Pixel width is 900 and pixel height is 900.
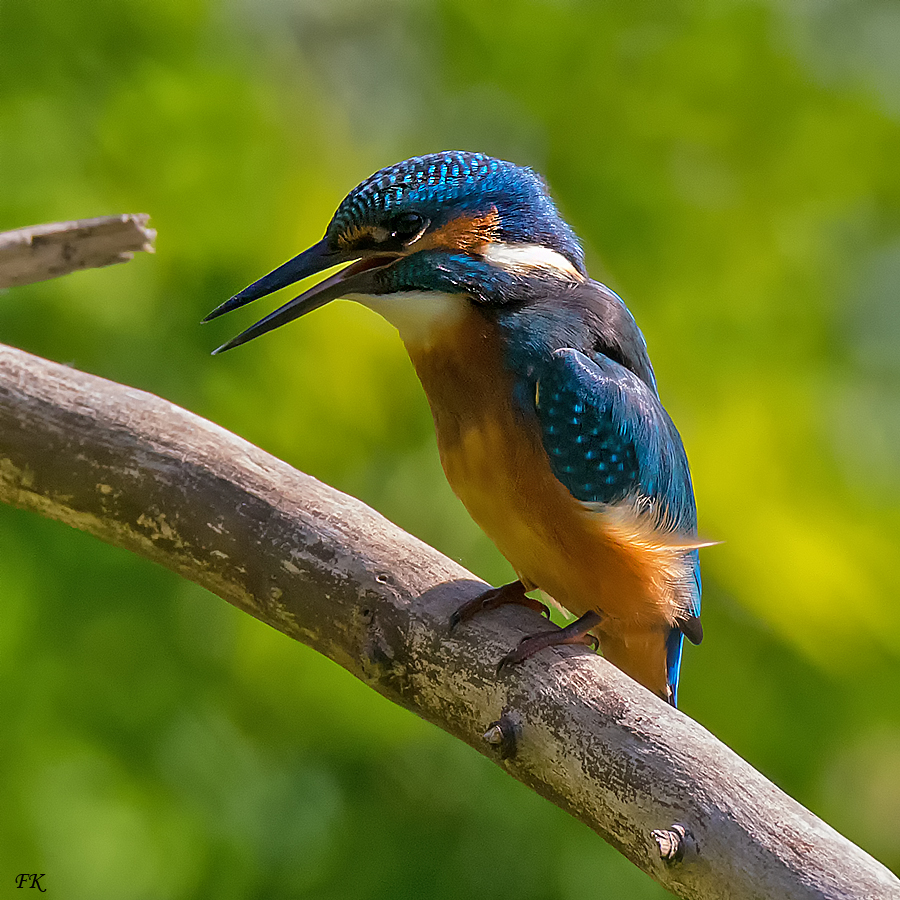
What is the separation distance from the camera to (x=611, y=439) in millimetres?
2160

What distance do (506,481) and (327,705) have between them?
950 mm

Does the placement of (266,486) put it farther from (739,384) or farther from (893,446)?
(893,446)

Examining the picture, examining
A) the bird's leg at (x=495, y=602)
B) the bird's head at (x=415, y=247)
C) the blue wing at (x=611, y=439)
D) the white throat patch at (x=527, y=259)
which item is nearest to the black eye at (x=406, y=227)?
the bird's head at (x=415, y=247)

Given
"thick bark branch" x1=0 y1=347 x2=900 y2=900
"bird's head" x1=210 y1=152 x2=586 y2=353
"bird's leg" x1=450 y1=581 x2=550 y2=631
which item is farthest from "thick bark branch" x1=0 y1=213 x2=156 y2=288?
"bird's leg" x1=450 y1=581 x2=550 y2=631

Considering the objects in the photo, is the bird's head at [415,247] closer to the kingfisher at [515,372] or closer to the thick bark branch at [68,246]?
the kingfisher at [515,372]

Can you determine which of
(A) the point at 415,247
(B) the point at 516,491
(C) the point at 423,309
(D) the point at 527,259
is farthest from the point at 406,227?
(B) the point at 516,491

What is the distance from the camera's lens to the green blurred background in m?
2.63

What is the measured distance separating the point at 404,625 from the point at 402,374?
1.01m

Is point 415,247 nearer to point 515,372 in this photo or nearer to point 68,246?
point 515,372

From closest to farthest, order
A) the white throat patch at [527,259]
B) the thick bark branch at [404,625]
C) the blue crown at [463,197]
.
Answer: the thick bark branch at [404,625] → the blue crown at [463,197] → the white throat patch at [527,259]

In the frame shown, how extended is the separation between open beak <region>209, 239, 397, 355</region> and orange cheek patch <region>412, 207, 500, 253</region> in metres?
0.07

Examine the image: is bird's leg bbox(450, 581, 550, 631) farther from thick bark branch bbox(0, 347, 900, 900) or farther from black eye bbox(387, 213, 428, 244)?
black eye bbox(387, 213, 428, 244)

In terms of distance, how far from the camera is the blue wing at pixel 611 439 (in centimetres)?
207

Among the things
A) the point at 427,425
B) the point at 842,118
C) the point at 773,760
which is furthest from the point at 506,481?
the point at 842,118
